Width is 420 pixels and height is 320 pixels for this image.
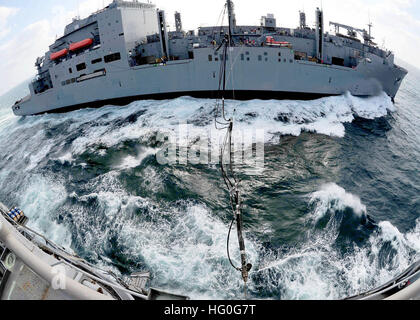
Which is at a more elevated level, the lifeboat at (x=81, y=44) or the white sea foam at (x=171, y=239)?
the lifeboat at (x=81, y=44)

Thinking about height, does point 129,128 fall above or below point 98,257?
above

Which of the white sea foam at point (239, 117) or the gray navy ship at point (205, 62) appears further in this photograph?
the gray navy ship at point (205, 62)

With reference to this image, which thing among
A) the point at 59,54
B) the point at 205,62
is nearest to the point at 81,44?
the point at 59,54

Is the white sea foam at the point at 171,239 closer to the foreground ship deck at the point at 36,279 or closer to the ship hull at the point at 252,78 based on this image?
the foreground ship deck at the point at 36,279

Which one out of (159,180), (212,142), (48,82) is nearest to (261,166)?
(212,142)

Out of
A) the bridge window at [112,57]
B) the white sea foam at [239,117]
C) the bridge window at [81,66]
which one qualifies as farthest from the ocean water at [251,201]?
the bridge window at [81,66]

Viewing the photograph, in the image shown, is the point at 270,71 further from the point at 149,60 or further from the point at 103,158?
the point at 103,158

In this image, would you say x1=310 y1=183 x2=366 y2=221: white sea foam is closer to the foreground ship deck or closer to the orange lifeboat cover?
the foreground ship deck
